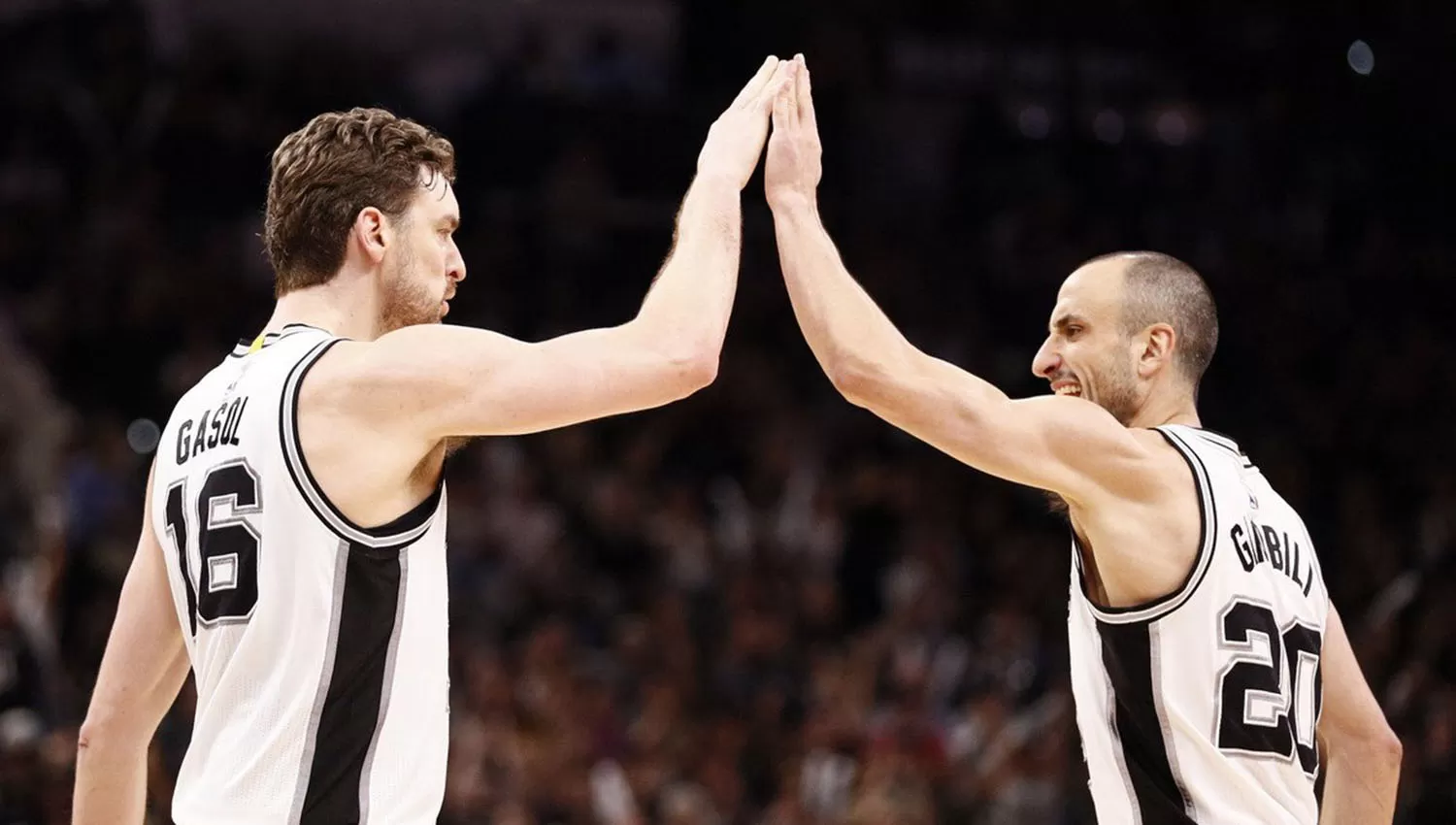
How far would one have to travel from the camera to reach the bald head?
4.86 m

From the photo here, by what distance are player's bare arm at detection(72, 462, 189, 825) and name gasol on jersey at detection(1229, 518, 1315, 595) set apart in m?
2.66

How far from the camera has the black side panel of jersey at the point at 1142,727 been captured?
4.40 m

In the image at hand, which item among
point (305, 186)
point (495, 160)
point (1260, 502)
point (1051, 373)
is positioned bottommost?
point (1260, 502)

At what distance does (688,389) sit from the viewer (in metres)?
4.02

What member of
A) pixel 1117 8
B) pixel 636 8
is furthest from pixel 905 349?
pixel 1117 8

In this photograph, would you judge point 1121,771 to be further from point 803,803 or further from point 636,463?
point 636,463

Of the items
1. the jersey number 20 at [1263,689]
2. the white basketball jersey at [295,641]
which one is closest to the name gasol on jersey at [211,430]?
the white basketball jersey at [295,641]

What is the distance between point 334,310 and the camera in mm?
4027

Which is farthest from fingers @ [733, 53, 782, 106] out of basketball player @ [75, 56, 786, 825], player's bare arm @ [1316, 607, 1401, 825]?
player's bare arm @ [1316, 607, 1401, 825]

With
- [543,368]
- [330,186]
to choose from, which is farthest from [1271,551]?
[330,186]

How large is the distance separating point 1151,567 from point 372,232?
209 centimetres

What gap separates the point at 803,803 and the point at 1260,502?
6130 millimetres

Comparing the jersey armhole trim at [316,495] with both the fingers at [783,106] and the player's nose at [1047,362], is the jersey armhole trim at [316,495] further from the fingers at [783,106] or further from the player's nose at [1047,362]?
the player's nose at [1047,362]

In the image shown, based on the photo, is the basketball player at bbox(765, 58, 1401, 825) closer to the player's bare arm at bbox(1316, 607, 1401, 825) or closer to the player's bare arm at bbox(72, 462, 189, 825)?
the player's bare arm at bbox(1316, 607, 1401, 825)
